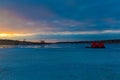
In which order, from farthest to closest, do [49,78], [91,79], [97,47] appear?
1. [97,47]
2. [49,78]
3. [91,79]

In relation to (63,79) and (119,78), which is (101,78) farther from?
(63,79)

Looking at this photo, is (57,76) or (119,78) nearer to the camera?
(119,78)

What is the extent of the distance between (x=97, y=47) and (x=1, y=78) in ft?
386

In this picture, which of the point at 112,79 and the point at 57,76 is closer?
the point at 112,79

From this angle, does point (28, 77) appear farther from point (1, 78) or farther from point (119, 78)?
point (119, 78)

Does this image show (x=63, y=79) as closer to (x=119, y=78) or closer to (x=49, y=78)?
(x=49, y=78)

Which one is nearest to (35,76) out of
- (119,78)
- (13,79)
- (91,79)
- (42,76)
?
(42,76)

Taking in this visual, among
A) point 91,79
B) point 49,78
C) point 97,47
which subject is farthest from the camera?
point 97,47

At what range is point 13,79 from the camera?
123 ft

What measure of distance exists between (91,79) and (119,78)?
10.7 feet

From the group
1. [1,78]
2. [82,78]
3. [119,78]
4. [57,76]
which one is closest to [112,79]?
[119,78]

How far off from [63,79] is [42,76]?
3.88 meters

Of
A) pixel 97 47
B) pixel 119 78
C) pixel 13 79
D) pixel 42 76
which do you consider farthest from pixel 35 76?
pixel 97 47

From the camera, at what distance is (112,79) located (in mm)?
36656
